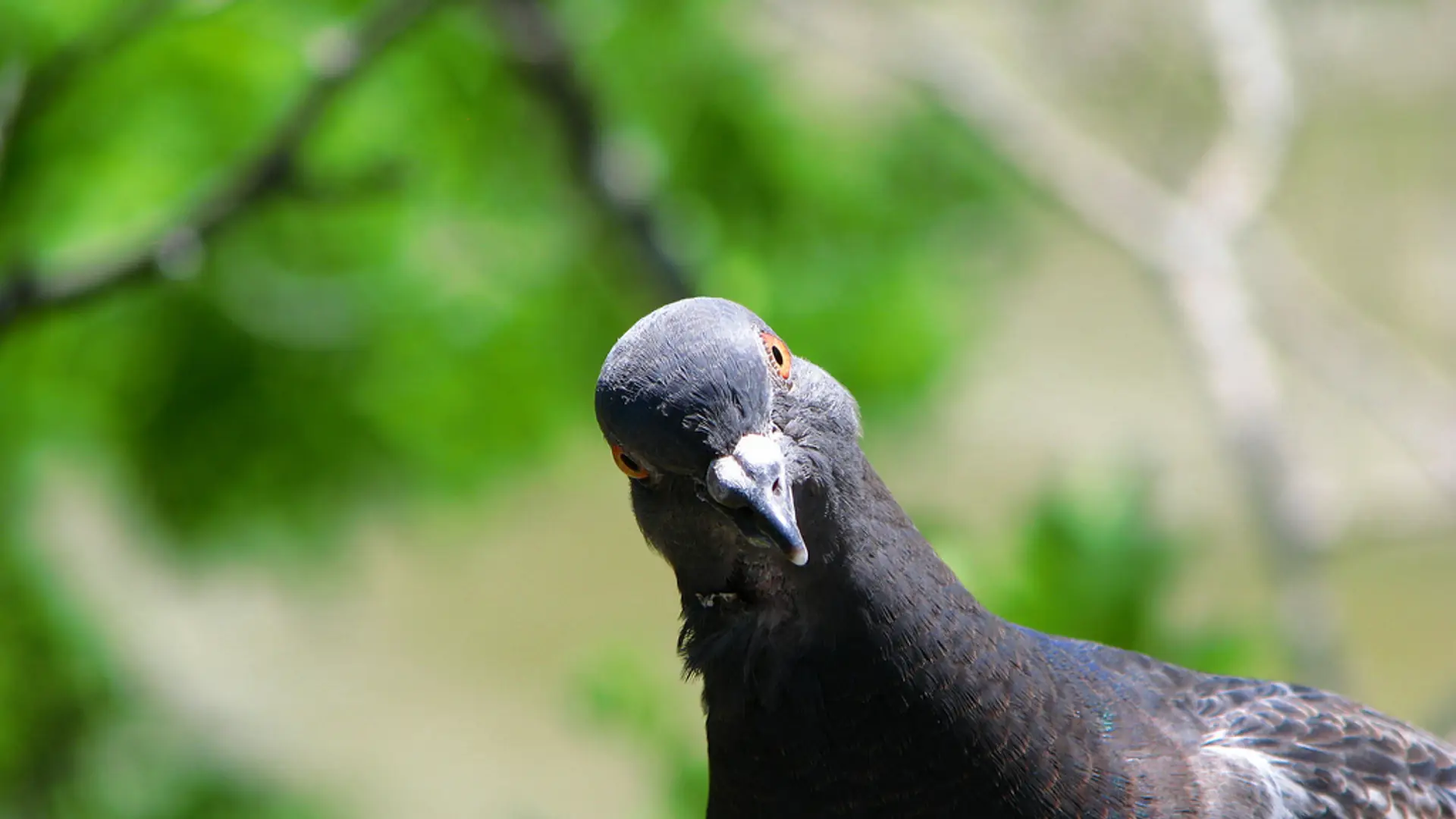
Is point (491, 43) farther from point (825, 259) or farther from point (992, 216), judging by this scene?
point (992, 216)

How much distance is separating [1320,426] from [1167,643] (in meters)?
4.44

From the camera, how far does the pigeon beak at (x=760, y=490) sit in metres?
1.26

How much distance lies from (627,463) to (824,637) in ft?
0.89

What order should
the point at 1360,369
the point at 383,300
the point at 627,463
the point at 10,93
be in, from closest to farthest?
the point at 627,463, the point at 10,93, the point at 383,300, the point at 1360,369

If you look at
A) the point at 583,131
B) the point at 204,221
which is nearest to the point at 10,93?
the point at 204,221

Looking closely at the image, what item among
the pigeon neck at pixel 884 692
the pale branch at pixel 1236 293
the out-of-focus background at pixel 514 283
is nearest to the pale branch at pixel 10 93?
the out-of-focus background at pixel 514 283

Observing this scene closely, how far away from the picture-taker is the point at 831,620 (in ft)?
4.76

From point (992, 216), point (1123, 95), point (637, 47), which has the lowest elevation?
point (637, 47)

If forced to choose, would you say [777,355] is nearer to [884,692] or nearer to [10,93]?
[884,692]

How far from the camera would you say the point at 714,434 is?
129 cm

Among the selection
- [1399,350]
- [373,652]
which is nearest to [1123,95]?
[1399,350]

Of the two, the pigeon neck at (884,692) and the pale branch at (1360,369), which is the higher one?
the pale branch at (1360,369)

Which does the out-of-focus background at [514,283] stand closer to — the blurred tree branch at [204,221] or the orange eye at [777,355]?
the blurred tree branch at [204,221]

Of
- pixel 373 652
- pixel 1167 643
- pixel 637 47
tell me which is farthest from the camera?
pixel 373 652
